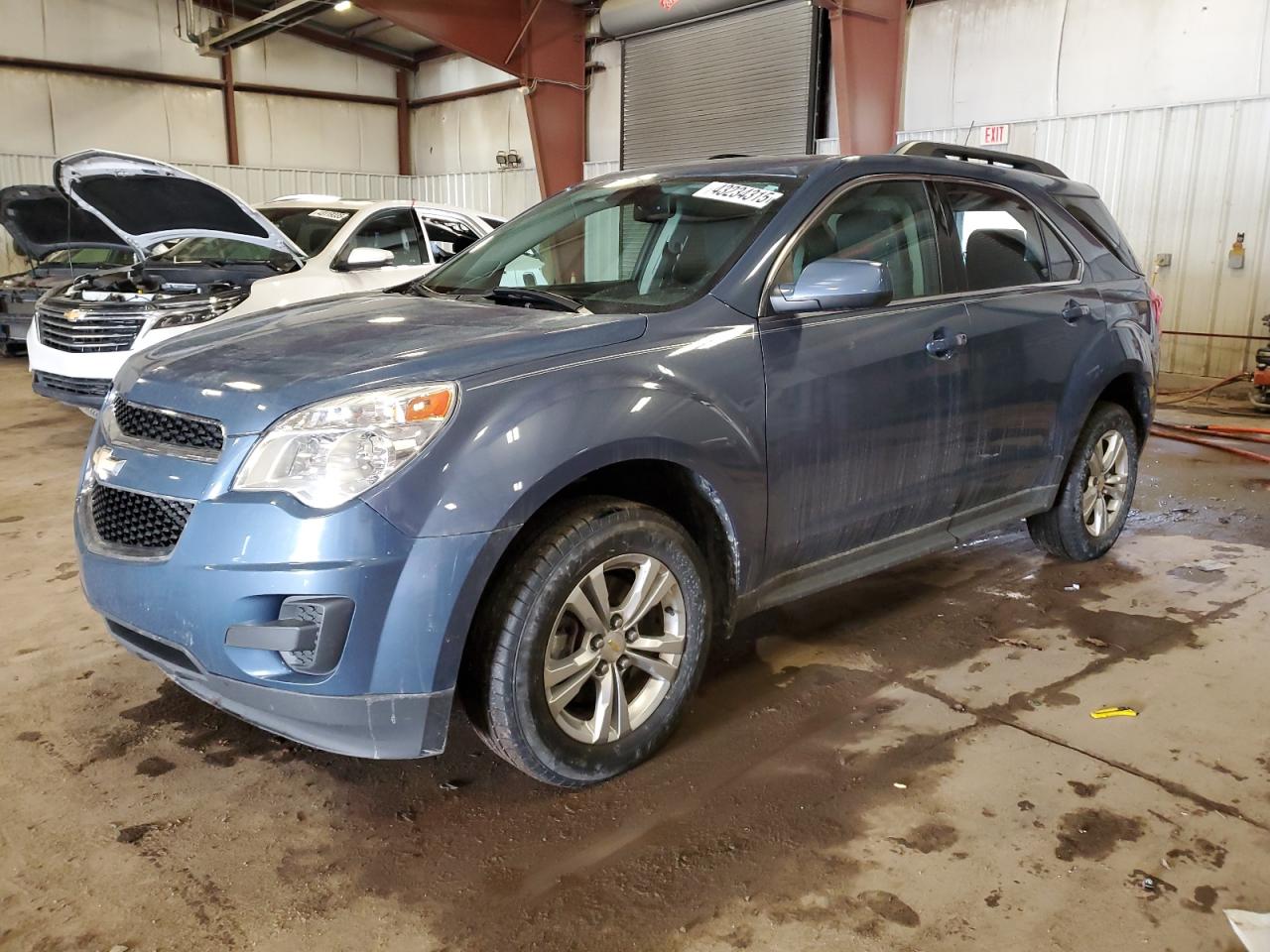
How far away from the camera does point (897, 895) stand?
2082mm

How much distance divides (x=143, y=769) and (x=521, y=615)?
3.82 ft

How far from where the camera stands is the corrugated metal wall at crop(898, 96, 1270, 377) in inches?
365

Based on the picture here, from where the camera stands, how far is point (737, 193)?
3.01 meters

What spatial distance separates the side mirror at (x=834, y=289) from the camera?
2.61 meters

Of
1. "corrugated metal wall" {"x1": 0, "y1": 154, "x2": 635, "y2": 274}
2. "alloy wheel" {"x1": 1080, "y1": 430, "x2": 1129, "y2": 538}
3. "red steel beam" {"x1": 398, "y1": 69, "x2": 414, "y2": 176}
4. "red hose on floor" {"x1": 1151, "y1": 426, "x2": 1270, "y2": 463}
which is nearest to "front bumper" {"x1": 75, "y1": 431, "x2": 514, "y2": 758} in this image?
"alloy wheel" {"x1": 1080, "y1": 430, "x2": 1129, "y2": 538}

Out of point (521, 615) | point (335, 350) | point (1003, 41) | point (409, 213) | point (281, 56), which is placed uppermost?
point (281, 56)

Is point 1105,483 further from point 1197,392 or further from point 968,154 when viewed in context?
point 1197,392

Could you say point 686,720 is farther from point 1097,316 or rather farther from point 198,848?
point 1097,316

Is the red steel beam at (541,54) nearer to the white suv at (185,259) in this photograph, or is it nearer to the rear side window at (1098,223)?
the white suv at (185,259)

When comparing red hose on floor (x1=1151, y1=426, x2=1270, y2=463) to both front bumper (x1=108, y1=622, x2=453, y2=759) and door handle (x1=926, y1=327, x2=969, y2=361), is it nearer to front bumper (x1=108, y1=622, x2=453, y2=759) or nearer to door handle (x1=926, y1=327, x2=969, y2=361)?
door handle (x1=926, y1=327, x2=969, y2=361)

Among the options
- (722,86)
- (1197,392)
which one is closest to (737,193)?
(1197,392)

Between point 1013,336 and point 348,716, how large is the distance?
2501 millimetres

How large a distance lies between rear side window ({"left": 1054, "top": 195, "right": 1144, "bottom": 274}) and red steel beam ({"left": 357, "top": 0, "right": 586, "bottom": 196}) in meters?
11.7

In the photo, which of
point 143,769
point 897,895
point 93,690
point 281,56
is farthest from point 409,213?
point 281,56
